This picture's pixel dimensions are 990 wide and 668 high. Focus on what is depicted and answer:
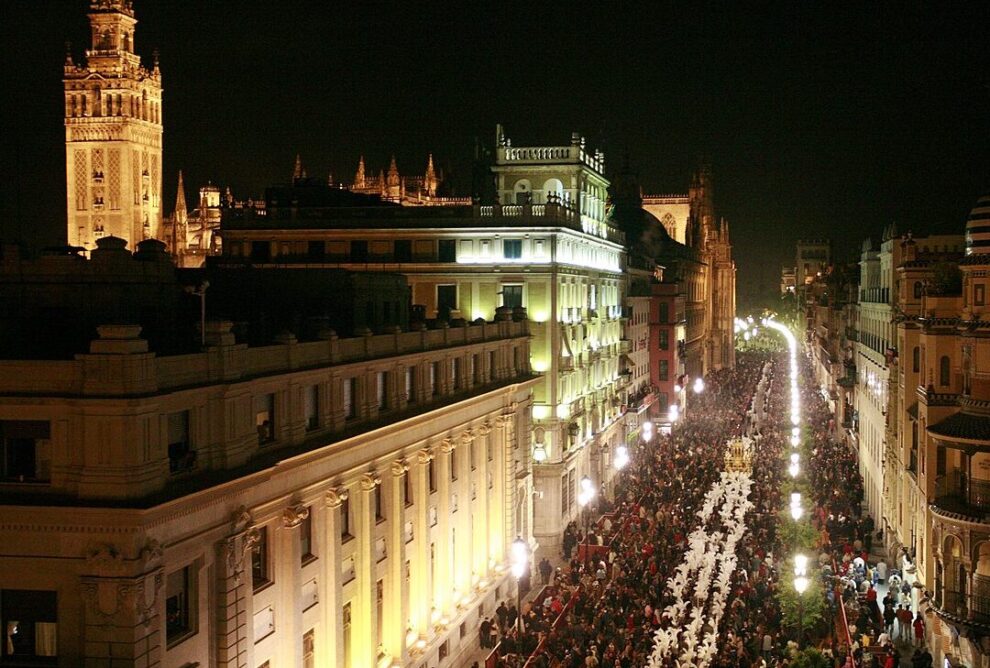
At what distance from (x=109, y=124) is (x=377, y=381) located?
116525 millimetres

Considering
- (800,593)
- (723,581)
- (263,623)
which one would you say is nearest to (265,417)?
(263,623)

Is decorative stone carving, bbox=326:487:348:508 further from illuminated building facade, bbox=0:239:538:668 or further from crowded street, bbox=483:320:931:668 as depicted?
crowded street, bbox=483:320:931:668

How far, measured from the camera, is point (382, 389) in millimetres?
30234

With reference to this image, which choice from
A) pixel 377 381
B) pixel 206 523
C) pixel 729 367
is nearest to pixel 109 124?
pixel 729 367

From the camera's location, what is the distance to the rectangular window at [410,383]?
3209 centimetres

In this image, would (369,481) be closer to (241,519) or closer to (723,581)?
(241,519)

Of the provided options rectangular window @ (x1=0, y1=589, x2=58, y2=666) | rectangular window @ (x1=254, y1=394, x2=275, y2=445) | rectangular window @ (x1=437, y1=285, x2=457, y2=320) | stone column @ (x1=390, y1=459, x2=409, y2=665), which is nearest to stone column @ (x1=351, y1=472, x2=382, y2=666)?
stone column @ (x1=390, y1=459, x2=409, y2=665)

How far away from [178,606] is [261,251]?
36862mm

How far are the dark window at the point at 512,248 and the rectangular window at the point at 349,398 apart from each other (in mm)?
24384

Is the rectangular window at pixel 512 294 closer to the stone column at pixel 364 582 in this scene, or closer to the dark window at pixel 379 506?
the dark window at pixel 379 506

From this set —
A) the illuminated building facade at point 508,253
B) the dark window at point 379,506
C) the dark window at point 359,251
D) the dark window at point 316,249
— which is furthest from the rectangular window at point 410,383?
the dark window at point 316,249

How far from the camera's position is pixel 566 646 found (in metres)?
33.1

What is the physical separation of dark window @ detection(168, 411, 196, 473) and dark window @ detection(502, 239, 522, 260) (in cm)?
3298

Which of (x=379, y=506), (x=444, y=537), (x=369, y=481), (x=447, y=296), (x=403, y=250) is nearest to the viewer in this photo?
(x=369, y=481)
